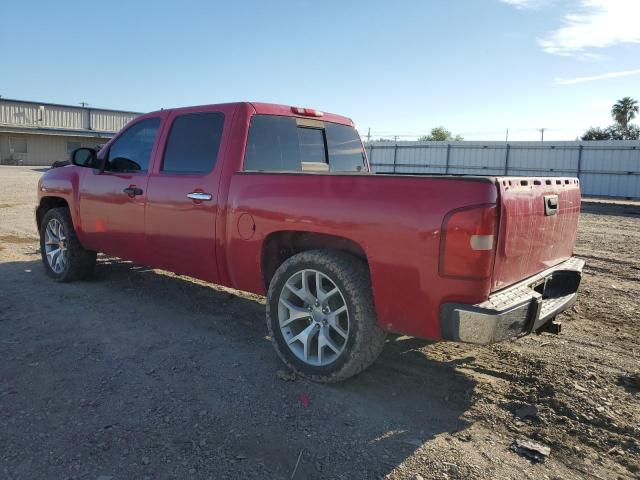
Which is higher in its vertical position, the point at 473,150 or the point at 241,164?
the point at 473,150

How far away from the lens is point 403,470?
8.87 feet

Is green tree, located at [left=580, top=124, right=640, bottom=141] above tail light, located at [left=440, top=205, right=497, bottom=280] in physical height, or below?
above

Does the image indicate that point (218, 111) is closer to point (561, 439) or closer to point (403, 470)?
point (403, 470)

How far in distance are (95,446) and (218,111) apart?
2.86m

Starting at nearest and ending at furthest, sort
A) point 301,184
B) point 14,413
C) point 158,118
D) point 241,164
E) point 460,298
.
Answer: point 460,298
point 14,413
point 301,184
point 241,164
point 158,118

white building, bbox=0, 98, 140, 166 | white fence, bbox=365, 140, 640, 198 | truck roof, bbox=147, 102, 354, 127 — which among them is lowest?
truck roof, bbox=147, 102, 354, 127

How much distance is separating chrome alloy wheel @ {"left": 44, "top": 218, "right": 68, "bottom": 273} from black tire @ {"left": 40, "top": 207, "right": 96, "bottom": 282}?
1.5 inches

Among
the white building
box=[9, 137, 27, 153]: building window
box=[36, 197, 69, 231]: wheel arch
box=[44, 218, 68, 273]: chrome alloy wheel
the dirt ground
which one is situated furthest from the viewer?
box=[9, 137, 27, 153]: building window

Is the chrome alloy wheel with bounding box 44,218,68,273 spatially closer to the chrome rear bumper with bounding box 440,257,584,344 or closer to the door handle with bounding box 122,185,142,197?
the door handle with bounding box 122,185,142,197

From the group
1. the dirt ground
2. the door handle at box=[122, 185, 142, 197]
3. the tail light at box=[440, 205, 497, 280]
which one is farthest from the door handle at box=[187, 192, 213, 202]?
the tail light at box=[440, 205, 497, 280]

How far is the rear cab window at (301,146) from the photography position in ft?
14.7

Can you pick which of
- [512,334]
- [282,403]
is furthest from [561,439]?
[282,403]

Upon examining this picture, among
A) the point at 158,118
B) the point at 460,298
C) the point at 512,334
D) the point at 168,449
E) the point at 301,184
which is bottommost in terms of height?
the point at 168,449

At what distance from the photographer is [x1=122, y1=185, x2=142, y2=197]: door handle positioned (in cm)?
510
